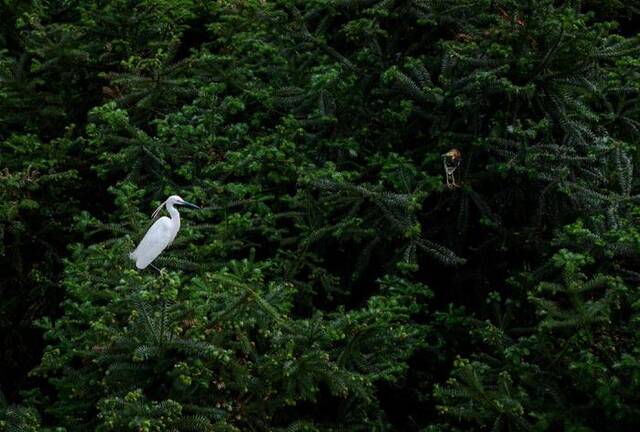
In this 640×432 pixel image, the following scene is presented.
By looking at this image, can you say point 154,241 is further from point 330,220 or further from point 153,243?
point 330,220

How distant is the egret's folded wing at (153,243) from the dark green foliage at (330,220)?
0.17 metres

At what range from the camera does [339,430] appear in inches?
167

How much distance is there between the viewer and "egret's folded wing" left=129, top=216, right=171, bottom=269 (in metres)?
4.23

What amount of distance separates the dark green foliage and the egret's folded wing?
168 mm

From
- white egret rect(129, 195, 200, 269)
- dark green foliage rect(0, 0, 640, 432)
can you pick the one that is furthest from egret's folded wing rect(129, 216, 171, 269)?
dark green foliage rect(0, 0, 640, 432)

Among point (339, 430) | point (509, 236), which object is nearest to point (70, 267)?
point (339, 430)

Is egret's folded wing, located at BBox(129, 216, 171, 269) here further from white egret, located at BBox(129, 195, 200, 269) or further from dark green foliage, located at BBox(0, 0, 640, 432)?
dark green foliage, located at BBox(0, 0, 640, 432)

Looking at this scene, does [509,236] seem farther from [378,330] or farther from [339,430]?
[339,430]

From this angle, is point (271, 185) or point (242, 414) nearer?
point (242, 414)

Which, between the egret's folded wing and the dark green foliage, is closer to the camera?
the dark green foliage

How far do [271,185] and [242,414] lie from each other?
80.6 inches

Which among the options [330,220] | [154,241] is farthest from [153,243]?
[330,220]

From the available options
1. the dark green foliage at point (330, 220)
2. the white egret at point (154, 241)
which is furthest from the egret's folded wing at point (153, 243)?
the dark green foliage at point (330, 220)

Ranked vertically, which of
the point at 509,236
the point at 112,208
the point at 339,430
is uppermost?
the point at 509,236
